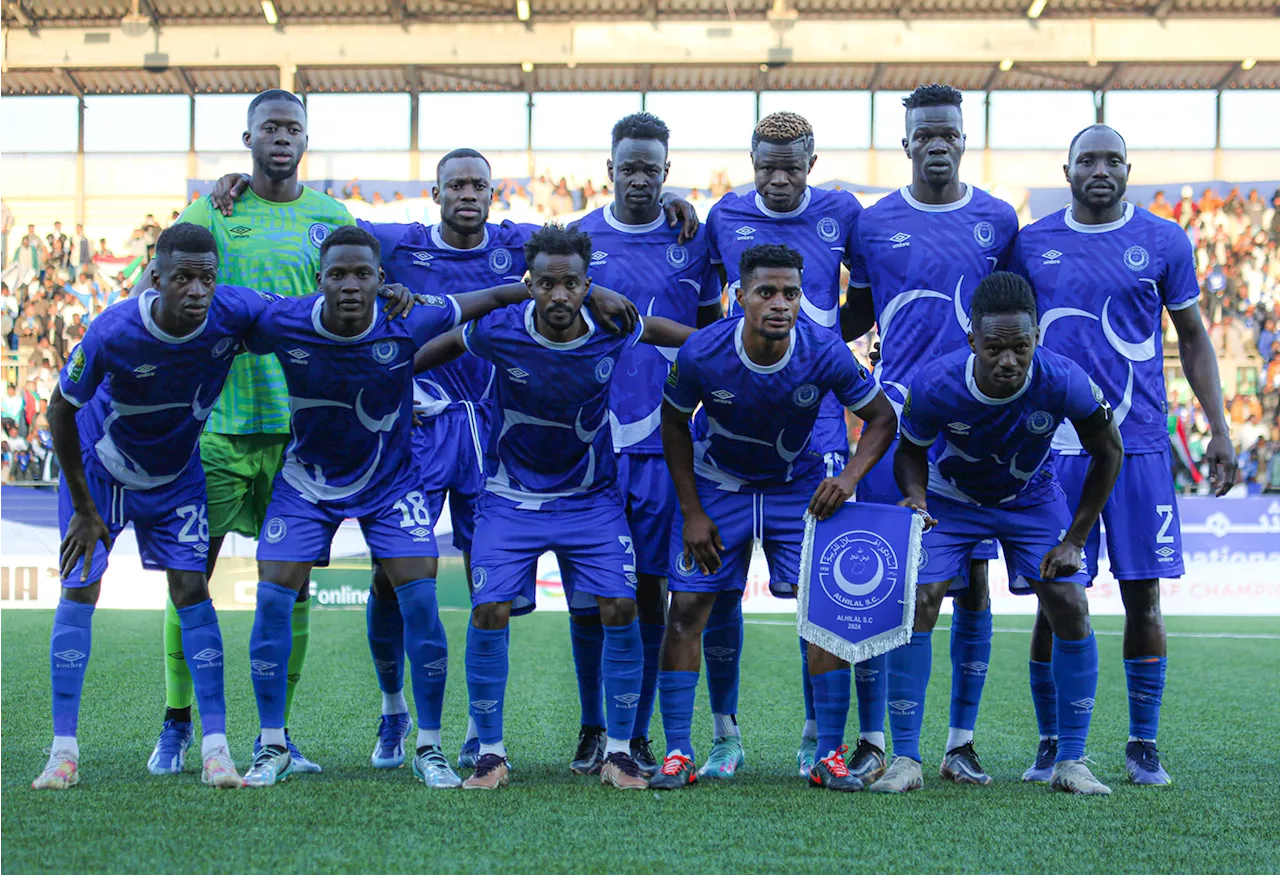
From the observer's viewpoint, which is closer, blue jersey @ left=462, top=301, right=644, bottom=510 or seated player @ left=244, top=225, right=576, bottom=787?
seated player @ left=244, top=225, right=576, bottom=787

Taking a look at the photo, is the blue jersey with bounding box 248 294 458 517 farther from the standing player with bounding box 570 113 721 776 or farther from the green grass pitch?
the green grass pitch

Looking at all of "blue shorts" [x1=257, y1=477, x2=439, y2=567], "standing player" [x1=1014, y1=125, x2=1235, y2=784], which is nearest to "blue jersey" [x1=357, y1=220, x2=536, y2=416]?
"blue shorts" [x1=257, y1=477, x2=439, y2=567]

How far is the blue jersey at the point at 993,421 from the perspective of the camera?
465cm

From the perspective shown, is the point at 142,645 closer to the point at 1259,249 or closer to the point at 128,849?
the point at 128,849

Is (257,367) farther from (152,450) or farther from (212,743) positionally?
(212,743)

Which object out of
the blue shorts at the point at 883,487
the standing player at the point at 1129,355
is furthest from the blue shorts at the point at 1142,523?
the blue shorts at the point at 883,487

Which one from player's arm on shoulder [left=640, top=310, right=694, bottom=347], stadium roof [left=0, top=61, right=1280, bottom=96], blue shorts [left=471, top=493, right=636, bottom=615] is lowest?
blue shorts [left=471, top=493, right=636, bottom=615]

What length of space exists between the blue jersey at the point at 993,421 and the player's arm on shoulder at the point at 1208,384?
75 cm

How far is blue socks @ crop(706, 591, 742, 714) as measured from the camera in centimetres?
529

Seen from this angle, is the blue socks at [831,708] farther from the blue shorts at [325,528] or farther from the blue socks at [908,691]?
the blue shorts at [325,528]

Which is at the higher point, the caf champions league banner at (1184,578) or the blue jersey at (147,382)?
the blue jersey at (147,382)

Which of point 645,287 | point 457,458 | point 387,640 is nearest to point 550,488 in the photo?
point 457,458

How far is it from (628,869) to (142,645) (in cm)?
741

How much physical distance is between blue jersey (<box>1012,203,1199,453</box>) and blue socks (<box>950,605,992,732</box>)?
29.1 inches
